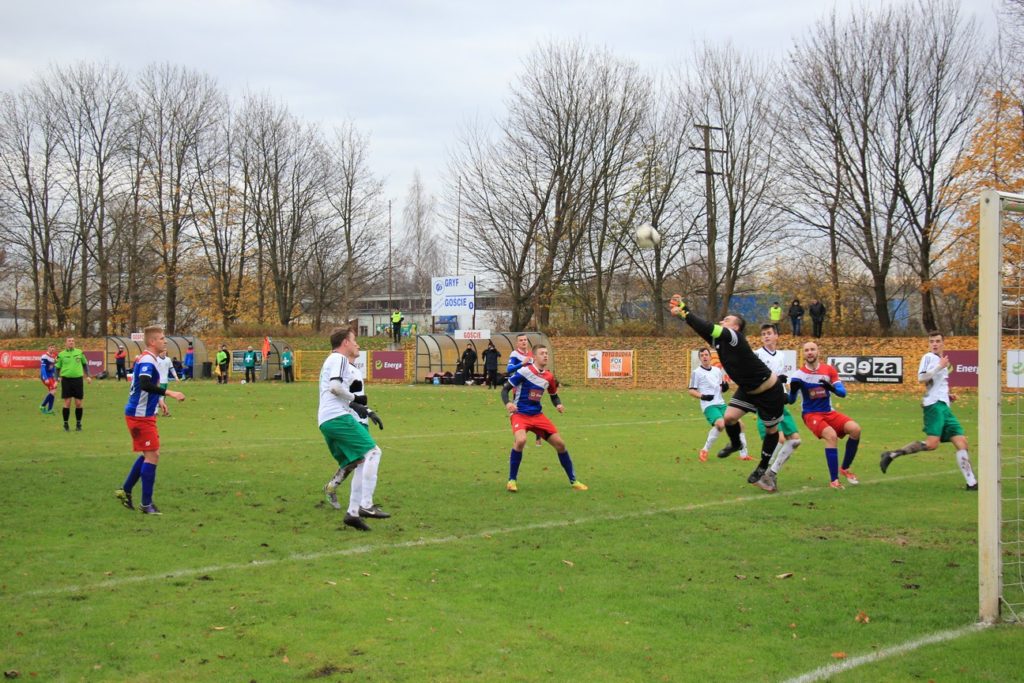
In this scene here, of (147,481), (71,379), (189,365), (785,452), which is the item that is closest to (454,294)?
(189,365)

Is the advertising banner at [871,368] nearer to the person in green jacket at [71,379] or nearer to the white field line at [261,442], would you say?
the white field line at [261,442]

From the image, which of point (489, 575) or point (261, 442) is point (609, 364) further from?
point (489, 575)

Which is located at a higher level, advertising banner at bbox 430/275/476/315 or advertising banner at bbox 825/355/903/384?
advertising banner at bbox 430/275/476/315

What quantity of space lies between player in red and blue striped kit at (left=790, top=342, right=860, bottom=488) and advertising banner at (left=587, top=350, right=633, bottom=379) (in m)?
28.6

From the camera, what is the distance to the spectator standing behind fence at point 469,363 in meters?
41.6

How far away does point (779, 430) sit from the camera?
1225 centimetres

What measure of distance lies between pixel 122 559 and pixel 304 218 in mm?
59812

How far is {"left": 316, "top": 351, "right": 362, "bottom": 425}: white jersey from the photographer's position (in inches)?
361

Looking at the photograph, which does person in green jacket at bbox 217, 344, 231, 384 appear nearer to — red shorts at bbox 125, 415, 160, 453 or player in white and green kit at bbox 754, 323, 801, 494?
player in white and green kit at bbox 754, 323, 801, 494

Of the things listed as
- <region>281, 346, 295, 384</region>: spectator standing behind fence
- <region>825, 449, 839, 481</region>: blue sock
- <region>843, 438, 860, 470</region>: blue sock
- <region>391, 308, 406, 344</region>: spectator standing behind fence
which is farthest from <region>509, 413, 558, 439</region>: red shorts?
<region>391, 308, 406, 344</region>: spectator standing behind fence

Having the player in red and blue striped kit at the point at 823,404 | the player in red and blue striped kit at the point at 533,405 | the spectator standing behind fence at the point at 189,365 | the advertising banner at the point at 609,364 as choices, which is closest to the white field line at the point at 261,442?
the player in red and blue striped kit at the point at 533,405

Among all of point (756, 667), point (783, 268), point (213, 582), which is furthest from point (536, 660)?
point (783, 268)

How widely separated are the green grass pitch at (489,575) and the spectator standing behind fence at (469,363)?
2726 cm

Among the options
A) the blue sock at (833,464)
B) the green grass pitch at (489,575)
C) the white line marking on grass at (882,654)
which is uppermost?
the blue sock at (833,464)
